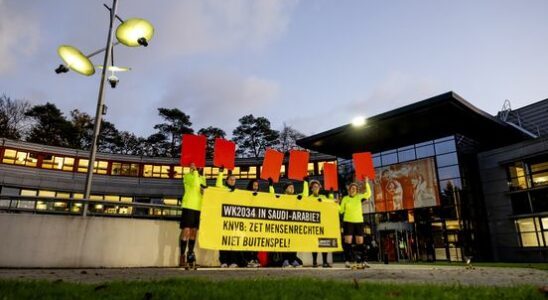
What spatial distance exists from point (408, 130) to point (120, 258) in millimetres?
25267

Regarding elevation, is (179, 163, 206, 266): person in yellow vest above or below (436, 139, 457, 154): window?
below

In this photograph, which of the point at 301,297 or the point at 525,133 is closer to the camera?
the point at 301,297

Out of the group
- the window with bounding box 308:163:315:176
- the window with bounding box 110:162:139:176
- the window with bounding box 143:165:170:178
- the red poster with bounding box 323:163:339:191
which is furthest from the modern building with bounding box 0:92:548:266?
the red poster with bounding box 323:163:339:191

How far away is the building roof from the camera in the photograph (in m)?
24.5

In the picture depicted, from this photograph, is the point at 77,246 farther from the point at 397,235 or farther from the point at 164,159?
the point at 164,159

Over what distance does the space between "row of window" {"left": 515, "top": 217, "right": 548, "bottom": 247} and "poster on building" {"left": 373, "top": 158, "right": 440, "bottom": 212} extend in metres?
5.67

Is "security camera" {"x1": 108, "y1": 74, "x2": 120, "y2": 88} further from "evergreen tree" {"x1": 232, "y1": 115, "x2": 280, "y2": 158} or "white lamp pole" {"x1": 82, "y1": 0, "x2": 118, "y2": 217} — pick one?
"evergreen tree" {"x1": 232, "y1": 115, "x2": 280, "y2": 158}

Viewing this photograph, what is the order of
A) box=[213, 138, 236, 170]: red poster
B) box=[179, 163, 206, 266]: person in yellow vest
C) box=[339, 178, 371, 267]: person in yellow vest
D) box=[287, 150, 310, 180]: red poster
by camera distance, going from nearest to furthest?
box=[179, 163, 206, 266]: person in yellow vest → box=[339, 178, 371, 267]: person in yellow vest → box=[213, 138, 236, 170]: red poster → box=[287, 150, 310, 180]: red poster

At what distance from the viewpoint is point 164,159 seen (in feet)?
138

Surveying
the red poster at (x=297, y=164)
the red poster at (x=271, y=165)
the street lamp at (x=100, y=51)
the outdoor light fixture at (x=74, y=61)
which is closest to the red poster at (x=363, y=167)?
the red poster at (x=297, y=164)

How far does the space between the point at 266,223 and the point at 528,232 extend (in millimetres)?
24237

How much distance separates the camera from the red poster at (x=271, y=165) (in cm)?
1081

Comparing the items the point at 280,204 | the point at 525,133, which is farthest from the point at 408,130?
the point at 280,204

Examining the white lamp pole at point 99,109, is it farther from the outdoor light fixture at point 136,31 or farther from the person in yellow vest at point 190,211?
the person in yellow vest at point 190,211
